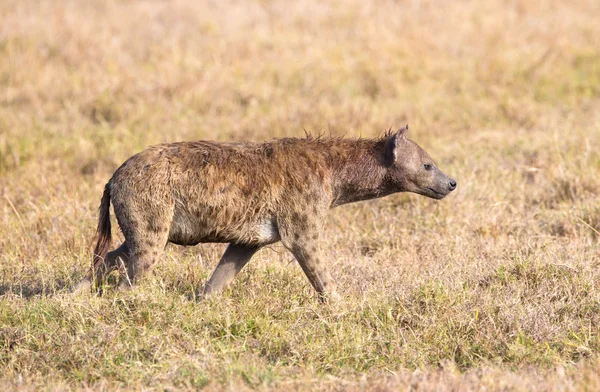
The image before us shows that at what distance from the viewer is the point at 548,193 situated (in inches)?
338

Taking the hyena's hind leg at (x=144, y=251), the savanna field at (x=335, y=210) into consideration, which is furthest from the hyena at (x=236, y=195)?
the savanna field at (x=335, y=210)

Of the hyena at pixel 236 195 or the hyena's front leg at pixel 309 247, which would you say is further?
the hyena's front leg at pixel 309 247

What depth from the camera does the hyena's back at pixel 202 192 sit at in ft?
18.7

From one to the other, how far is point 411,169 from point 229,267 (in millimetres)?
1439

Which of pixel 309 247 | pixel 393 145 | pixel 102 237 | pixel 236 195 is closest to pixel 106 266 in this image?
pixel 102 237

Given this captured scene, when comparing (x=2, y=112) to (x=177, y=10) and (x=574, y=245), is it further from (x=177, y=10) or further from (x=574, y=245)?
(x=574, y=245)

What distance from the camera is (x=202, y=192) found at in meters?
5.81

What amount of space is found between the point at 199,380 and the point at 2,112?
7.28 metres

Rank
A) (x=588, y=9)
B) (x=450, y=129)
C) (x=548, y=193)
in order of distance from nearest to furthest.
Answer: (x=548, y=193)
(x=450, y=129)
(x=588, y=9)

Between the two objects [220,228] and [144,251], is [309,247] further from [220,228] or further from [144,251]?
[144,251]

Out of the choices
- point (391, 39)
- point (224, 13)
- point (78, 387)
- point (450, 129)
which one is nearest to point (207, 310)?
point (78, 387)

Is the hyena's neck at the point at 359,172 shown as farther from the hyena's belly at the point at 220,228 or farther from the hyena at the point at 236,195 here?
the hyena's belly at the point at 220,228

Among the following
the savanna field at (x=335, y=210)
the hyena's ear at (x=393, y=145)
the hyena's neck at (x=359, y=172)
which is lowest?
the savanna field at (x=335, y=210)

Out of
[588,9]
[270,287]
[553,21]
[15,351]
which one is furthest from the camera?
[588,9]
